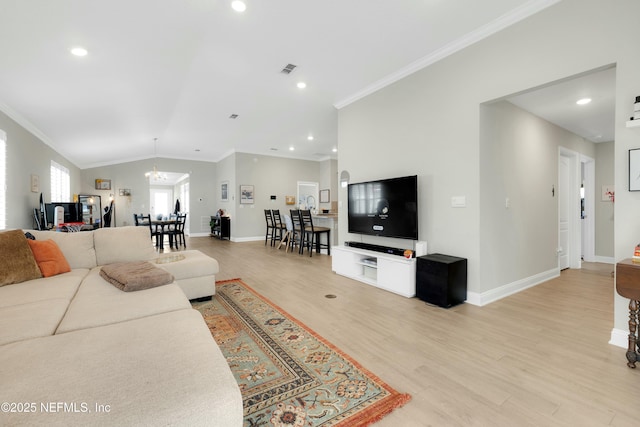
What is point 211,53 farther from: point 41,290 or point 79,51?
point 41,290

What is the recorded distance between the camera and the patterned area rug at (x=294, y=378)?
4.78ft

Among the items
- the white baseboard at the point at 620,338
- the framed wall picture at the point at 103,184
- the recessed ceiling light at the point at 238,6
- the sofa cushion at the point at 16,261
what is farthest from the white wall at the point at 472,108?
the framed wall picture at the point at 103,184

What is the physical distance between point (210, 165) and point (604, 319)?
35.6 feet

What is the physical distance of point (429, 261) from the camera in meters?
3.15

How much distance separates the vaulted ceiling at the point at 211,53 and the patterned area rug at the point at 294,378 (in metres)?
3.00

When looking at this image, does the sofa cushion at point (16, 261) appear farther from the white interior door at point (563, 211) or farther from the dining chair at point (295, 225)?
the white interior door at point (563, 211)

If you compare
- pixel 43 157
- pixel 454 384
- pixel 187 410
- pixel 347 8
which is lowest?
pixel 454 384

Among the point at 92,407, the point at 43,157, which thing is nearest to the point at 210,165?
the point at 43,157

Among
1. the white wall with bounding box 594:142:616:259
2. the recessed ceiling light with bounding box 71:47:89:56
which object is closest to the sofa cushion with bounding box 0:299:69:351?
the recessed ceiling light with bounding box 71:47:89:56

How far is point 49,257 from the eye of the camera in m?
2.53

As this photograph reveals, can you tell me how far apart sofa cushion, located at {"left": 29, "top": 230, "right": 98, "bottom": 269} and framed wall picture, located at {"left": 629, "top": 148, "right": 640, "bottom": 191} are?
193 inches

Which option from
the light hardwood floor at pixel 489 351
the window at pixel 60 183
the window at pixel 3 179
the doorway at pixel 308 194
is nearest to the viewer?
the light hardwood floor at pixel 489 351

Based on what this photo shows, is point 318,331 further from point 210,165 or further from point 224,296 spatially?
point 210,165

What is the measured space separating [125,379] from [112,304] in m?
1.07
